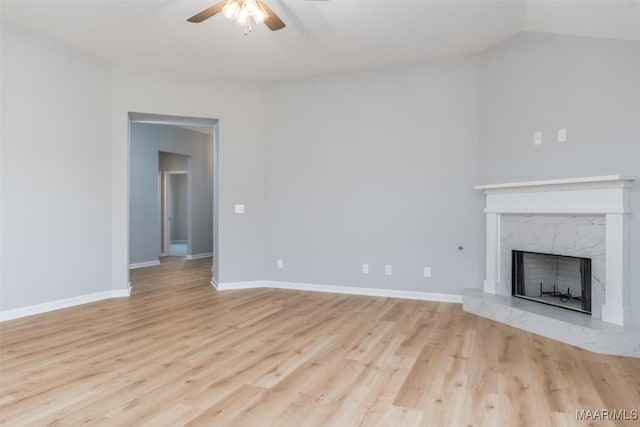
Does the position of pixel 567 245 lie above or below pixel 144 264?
above

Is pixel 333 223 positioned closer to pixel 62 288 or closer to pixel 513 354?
pixel 513 354

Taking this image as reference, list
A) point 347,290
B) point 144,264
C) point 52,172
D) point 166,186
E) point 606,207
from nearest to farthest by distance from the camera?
point 606,207, point 52,172, point 347,290, point 144,264, point 166,186

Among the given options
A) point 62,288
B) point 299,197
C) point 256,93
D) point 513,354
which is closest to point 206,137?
point 256,93

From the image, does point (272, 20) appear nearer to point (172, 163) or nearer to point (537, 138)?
point (537, 138)

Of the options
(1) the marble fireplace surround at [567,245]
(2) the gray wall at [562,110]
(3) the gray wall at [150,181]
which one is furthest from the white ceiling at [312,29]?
(3) the gray wall at [150,181]

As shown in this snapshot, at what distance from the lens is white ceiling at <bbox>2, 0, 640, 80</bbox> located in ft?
10.6

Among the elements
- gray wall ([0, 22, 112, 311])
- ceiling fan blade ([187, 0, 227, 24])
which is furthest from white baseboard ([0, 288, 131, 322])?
ceiling fan blade ([187, 0, 227, 24])

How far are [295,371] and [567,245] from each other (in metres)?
2.66

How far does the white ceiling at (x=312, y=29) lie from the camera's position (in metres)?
3.24

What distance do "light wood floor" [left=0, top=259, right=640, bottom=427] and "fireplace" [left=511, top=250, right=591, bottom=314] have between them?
566 mm

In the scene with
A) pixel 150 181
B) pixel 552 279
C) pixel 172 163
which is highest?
pixel 172 163

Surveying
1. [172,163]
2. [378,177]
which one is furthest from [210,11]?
[172,163]

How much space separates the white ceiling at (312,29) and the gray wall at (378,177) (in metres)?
0.38

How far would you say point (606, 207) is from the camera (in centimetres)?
305
